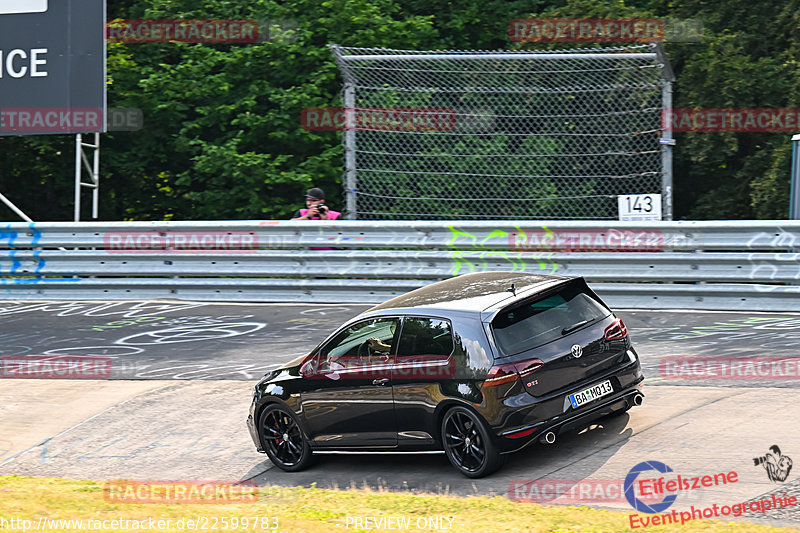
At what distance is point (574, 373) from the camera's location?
7887mm

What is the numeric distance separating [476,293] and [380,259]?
596cm

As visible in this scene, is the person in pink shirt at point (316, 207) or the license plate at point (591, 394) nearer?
the license plate at point (591, 394)

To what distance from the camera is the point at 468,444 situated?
784 cm

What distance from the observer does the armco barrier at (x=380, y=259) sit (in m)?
12.6

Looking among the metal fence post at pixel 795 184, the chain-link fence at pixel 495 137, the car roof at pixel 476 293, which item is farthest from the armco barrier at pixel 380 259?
the car roof at pixel 476 293

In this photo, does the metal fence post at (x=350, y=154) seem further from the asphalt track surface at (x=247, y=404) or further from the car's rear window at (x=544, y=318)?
the car's rear window at (x=544, y=318)

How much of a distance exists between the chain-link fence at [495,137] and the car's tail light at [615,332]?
5879 millimetres

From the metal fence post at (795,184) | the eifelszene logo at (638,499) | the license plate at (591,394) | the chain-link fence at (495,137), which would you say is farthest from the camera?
the chain-link fence at (495,137)

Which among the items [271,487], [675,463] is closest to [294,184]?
[271,487]

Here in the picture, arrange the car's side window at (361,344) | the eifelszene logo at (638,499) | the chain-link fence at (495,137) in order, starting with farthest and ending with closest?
the chain-link fence at (495,137) → the car's side window at (361,344) → the eifelszene logo at (638,499)

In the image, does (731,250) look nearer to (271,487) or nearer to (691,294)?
(691,294)

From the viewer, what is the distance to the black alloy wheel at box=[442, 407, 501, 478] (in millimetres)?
7645

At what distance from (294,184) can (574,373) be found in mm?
10493

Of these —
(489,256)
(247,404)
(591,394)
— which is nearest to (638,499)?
(591,394)
